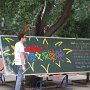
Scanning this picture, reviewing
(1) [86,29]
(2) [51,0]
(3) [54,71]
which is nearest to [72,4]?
(2) [51,0]

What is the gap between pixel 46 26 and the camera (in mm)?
15820

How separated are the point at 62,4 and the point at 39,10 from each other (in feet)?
8.67

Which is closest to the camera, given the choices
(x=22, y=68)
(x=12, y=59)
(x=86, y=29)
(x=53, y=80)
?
(x=22, y=68)

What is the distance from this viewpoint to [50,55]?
44.1 ft

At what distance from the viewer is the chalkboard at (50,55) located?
12.7 metres

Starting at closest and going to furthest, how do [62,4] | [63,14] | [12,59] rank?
[12,59] < [63,14] < [62,4]

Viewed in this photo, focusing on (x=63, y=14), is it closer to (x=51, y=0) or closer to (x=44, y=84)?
(x=51, y=0)

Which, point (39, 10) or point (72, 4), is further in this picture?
point (72, 4)

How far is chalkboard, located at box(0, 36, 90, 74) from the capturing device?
12711 millimetres

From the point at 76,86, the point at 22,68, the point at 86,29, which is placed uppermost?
the point at 86,29

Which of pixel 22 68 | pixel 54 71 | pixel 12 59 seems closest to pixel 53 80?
pixel 54 71

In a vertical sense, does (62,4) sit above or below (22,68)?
above

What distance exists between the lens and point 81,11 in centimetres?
1513

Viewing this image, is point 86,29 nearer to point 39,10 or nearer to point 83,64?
point 83,64
